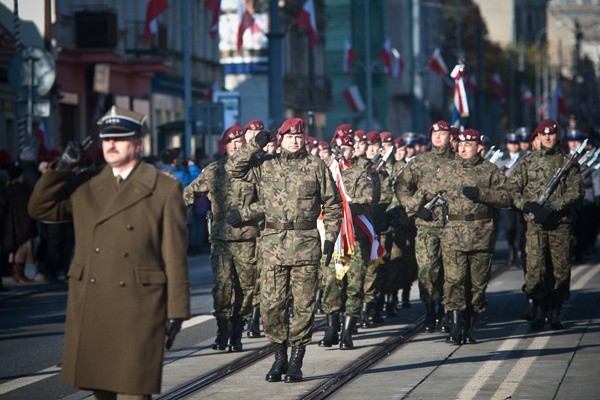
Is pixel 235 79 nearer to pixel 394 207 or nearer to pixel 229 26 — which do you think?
pixel 229 26

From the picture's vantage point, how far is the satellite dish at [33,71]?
24297 mm

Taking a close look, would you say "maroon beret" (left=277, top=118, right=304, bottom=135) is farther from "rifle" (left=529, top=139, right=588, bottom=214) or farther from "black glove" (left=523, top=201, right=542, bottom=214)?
"rifle" (left=529, top=139, right=588, bottom=214)

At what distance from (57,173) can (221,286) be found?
5.80 m

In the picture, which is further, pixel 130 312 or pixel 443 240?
pixel 443 240

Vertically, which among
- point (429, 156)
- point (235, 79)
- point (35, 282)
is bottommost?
point (35, 282)

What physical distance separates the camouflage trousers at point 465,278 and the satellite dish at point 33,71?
1138cm

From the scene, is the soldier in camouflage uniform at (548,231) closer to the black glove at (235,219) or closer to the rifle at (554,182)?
the rifle at (554,182)

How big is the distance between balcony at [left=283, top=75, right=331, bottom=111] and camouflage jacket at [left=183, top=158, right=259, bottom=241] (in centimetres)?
4348

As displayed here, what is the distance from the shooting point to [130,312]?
8.17 m

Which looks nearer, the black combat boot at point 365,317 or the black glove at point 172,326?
the black glove at point 172,326

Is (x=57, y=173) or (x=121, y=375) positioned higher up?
(x=57, y=173)

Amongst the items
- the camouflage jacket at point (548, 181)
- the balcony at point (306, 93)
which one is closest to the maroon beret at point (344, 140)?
the camouflage jacket at point (548, 181)

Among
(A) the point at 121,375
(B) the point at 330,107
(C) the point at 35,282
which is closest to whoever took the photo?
(A) the point at 121,375

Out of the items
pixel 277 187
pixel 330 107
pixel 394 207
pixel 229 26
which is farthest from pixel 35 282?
pixel 330 107
